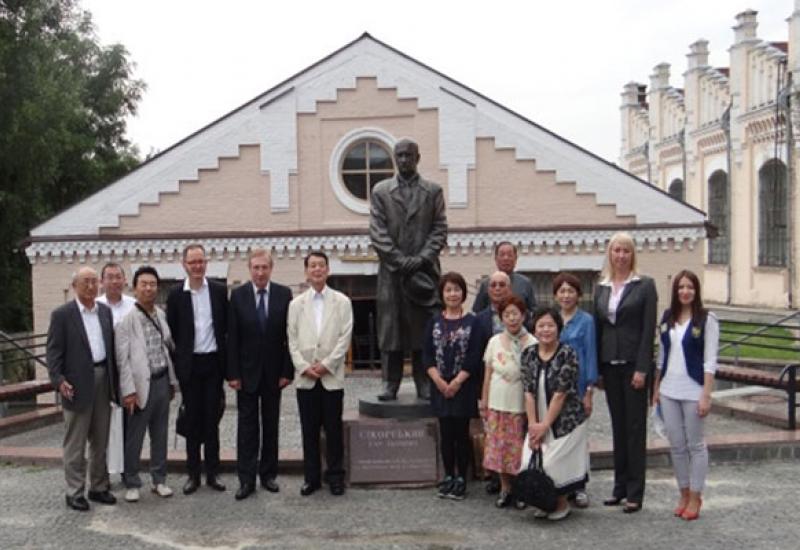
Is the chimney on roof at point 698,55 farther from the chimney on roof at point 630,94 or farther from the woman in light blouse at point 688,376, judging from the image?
the woman in light blouse at point 688,376

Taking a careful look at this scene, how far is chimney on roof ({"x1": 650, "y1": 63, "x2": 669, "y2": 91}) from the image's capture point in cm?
4547

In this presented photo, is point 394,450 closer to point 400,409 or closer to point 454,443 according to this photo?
point 400,409

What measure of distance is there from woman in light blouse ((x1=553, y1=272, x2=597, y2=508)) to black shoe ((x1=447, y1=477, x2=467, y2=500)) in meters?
0.98

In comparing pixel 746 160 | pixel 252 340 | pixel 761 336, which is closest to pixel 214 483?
pixel 252 340

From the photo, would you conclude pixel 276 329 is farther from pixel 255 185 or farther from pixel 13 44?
pixel 13 44

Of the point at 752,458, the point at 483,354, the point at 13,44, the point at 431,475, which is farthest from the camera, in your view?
the point at 13,44

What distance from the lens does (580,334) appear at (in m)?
6.69

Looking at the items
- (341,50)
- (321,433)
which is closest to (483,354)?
(321,433)

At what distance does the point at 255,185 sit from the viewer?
18.5 m

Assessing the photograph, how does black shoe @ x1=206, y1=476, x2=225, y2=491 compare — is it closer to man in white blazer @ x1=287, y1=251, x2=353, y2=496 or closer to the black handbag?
man in white blazer @ x1=287, y1=251, x2=353, y2=496

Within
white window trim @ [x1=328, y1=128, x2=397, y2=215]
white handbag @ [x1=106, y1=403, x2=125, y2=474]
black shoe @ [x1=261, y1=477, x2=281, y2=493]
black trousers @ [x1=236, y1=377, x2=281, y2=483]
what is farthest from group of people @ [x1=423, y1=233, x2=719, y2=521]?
white window trim @ [x1=328, y1=128, x2=397, y2=215]

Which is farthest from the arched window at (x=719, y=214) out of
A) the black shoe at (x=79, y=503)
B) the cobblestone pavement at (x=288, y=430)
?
the black shoe at (x=79, y=503)

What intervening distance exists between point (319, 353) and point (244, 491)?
133 centimetres

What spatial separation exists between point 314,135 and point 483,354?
40.1ft
